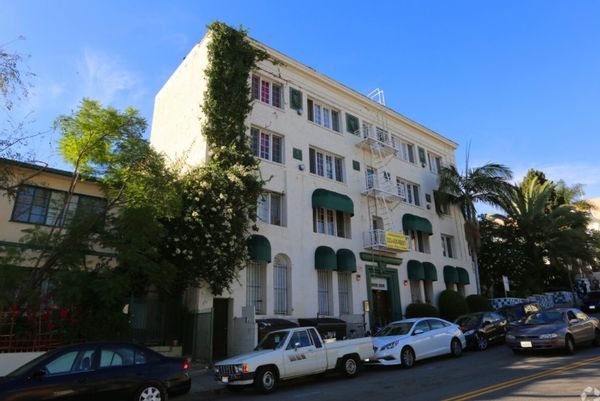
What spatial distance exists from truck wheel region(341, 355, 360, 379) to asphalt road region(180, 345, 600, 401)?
0.29m

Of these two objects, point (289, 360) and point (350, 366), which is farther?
point (350, 366)

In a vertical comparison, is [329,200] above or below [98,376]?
above

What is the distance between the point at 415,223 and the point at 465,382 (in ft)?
55.7

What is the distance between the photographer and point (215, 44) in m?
20.0

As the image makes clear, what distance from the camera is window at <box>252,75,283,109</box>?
71.1 feet

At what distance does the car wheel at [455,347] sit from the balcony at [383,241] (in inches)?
335

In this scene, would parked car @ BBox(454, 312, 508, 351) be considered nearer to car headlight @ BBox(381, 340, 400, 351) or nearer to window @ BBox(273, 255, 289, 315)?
car headlight @ BBox(381, 340, 400, 351)

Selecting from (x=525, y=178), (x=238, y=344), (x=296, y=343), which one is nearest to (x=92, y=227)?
(x=238, y=344)

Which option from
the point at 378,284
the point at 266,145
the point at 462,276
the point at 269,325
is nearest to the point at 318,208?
the point at 266,145

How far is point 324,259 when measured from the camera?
811 inches

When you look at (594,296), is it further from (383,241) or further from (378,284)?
(383,241)

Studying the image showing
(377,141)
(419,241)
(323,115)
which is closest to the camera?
(323,115)

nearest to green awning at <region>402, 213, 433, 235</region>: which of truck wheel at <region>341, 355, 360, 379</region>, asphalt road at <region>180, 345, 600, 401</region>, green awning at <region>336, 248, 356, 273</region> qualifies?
green awning at <region>336, 248, 356, 273</region>

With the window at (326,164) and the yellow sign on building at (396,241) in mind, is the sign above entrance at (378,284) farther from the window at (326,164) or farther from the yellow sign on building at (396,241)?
the window at (326,164)
